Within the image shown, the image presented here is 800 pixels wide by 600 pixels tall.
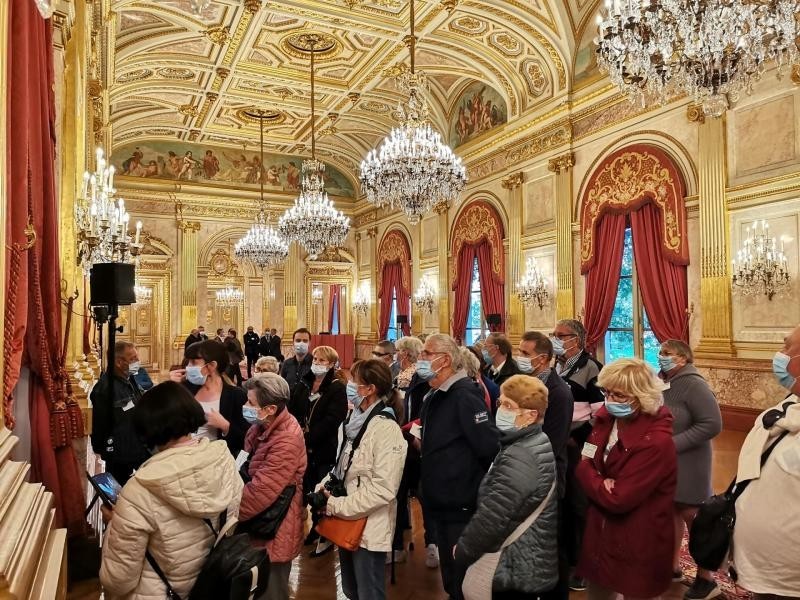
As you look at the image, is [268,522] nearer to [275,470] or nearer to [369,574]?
[275,470]

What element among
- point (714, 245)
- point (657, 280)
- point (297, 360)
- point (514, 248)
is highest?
point (514, 248)

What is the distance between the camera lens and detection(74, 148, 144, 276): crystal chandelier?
4.91m

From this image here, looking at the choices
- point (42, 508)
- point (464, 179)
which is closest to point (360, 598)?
point (42, 508)

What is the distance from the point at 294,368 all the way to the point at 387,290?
1119 cm

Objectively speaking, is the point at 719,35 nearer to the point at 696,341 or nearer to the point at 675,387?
the point at 675,387

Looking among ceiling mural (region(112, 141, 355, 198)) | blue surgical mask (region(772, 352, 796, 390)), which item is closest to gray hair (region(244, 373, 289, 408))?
blue surgical mask (region(772, 352, 796, 390))

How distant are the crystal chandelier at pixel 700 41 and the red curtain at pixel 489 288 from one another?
24.3 ft

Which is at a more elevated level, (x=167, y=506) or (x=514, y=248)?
(x=514, y=248)

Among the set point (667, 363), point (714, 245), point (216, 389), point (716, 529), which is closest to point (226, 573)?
point (716, 529)

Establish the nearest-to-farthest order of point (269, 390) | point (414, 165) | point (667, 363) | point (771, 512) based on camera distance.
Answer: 1. point (771, 512)
2. point (269, 390)
3. point (667, 363)
4. point (414, 165)

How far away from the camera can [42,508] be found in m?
1.72

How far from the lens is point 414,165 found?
7430 millimetres

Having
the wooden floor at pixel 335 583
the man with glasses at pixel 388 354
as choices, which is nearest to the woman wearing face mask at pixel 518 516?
the wooden floor at pixel 335 583

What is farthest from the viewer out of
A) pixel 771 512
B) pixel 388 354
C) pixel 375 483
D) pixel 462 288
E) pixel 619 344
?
pixel 462 288
